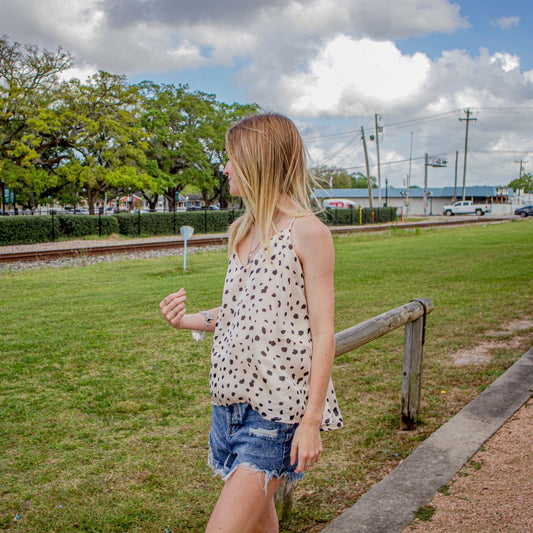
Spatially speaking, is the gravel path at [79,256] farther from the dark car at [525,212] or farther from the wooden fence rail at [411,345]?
the dark car at [525,212]

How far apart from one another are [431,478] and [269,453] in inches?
74.3

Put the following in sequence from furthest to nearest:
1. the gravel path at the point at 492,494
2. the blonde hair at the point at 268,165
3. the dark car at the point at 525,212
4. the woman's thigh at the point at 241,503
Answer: the dark car at the point at 525,212
the gravel path at the point at 492,494
the blonde hair at the point at 268,165
the woman's thigh at the point at 241,503

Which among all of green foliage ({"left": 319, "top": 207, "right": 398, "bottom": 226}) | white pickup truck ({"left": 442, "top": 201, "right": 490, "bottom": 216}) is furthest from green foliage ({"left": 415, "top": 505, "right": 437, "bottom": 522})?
white pickup truck ({"left": 442, "top": 201, "right": 490, "bottom": 216})

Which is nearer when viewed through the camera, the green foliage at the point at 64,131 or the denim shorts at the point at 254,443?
the denim shorts at the point at 254,443

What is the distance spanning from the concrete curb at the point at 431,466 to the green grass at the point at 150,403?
0.30 meters

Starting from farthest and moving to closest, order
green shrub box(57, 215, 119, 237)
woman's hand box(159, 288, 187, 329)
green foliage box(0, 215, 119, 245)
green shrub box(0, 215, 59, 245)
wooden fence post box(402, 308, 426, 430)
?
green shrub box(57, 215, 119, 237) → green foliage box(0, 215, 119, 245) → green shrub box(0, 215, 59, 245) → wooden fence post box(402, 308, 426, 430) → woman's hand box(159, 288, 187, 329)

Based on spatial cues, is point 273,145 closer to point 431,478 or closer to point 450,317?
point 431,478

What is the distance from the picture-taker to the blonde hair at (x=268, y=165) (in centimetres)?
184

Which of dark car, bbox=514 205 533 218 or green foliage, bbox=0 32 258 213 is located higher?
green foliage, bbox=0 32 258 213

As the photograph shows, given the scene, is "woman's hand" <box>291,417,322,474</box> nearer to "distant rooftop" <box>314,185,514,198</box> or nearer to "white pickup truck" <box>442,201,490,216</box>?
"white pickup truck" <box>442,201,490,216</box>

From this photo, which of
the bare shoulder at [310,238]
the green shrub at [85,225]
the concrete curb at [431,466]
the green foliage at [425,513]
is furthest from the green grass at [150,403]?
the green shrub at [85,225]

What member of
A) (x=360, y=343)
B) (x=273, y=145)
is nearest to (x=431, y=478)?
(x=360, y=343)

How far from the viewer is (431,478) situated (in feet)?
10.8

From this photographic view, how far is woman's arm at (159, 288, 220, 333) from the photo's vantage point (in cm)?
214
